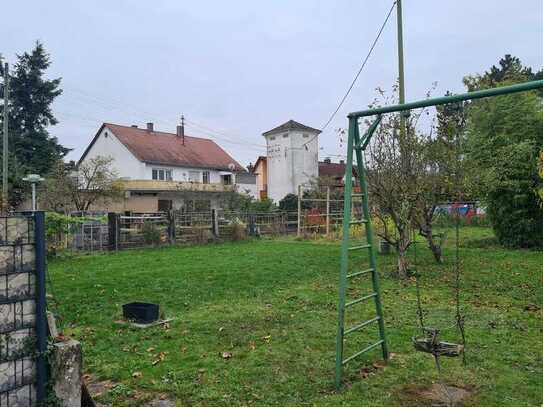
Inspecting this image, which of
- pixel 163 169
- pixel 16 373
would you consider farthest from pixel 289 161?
pixel 16 373

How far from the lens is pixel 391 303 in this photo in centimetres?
692

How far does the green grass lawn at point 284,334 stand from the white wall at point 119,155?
2444 centimetres

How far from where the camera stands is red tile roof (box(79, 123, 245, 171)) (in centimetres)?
3500

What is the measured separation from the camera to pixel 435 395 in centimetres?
366

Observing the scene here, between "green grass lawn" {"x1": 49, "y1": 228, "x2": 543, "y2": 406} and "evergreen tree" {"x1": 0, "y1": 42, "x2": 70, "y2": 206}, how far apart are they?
2020 centimetres

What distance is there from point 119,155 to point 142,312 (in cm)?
3104

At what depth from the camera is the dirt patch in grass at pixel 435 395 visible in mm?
3523

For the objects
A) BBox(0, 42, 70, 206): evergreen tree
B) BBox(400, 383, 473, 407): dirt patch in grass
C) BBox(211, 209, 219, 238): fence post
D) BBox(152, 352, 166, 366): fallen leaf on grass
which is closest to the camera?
BBox(400, 383, 473, 407): dirt patch in grass

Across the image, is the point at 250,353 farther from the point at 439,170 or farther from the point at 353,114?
the point at 439,170

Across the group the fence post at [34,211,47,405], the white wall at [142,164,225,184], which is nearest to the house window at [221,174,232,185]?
the white wall at [142,164,225,184]

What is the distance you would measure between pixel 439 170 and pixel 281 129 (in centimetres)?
3112

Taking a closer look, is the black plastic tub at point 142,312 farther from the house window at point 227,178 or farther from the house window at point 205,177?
the house window at point 227,178

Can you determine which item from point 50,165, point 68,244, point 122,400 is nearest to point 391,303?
point 122,400

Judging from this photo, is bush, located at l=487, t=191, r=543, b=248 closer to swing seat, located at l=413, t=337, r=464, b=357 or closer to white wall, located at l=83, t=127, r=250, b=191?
swing seat, located at l=413, t=337, r=464, b=357
